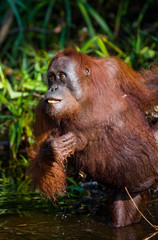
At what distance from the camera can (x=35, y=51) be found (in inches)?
274

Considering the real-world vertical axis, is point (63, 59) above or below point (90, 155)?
above

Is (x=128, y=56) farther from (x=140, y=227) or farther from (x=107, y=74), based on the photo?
(x=140, y=227)

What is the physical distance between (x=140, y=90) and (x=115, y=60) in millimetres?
297

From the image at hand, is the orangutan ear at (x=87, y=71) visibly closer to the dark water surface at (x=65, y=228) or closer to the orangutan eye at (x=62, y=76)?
the orangutan eye at (x=62, y=76)

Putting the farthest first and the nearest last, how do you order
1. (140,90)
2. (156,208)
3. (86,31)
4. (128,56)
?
(86,31), (128,56), (156,208), (140,90)

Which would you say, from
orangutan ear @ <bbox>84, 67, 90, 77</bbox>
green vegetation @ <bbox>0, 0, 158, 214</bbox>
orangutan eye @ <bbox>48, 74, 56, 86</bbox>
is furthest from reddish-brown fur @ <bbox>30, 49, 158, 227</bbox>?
green vegetation @ <bbox>0, 0, 158, 214</bbox>

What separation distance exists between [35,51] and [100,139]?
412 centimetres

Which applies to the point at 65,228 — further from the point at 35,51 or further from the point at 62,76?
the point at 35,51

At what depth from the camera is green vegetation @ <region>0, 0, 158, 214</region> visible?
15.7 feet

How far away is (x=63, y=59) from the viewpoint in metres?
3.09

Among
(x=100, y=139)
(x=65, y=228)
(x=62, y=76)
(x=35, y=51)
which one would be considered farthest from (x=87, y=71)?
(x=35, y=51)

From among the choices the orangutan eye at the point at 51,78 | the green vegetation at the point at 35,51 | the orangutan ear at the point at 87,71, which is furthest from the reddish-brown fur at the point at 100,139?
the green vegetation at the point at 35,51

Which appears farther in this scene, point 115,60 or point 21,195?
point 21,195

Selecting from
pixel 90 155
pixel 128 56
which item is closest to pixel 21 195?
pixel 90 155
